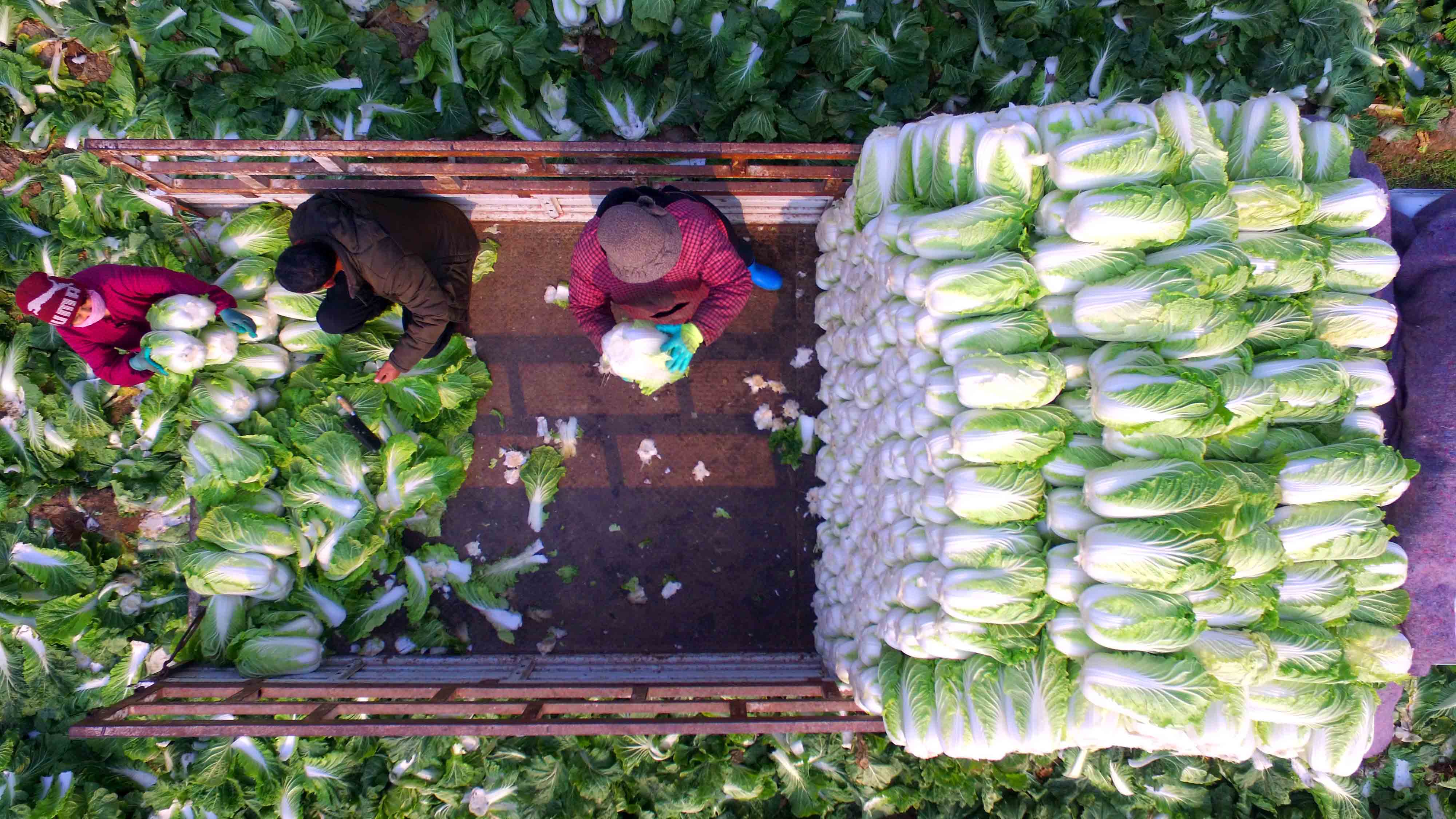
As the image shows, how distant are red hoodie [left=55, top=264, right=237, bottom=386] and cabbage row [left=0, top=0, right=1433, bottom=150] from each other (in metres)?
1.30

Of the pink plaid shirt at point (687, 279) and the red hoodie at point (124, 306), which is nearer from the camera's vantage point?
the pink plaid shirt at point (687, 279)

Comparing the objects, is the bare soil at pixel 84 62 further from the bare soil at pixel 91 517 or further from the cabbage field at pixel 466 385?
the bare soil at pixel 91 517

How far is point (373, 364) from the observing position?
16.2 feet

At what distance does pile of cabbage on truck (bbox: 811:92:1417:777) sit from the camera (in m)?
2.70

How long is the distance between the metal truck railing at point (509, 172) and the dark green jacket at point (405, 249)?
7.3 inches

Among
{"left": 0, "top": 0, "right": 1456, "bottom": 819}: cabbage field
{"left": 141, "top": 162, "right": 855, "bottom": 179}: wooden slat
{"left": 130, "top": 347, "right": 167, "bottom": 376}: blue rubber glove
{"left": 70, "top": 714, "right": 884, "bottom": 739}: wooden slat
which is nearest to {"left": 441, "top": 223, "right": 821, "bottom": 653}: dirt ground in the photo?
{"left": 0, "top": 0, "right": 1456, "bottom": 819}: cabbage field

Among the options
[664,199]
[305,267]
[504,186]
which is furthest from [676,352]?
[305,267]

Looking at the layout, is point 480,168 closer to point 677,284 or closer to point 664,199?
point 664,199

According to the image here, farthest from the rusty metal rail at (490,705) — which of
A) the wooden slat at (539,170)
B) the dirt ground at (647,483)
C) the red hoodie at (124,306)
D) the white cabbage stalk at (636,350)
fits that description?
the wooden slat at (539,170)

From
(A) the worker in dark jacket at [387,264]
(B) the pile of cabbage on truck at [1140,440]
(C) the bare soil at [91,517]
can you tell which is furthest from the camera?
(C) the bare soil at [91,517]

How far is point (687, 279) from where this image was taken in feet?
12.9

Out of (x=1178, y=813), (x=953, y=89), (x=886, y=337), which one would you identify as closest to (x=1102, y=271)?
(x=886, y=337)

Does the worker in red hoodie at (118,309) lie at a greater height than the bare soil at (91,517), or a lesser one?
greater

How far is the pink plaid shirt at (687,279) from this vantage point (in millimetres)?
3752
